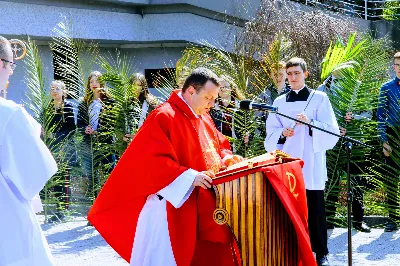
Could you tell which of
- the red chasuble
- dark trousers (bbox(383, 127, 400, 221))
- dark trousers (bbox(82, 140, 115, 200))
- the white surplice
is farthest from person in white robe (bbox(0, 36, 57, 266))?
dark trousers (bbox(82, 140, 115, 200))

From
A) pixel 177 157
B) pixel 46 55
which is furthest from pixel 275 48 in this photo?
pixel 46 55

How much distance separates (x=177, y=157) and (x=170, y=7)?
1410cm

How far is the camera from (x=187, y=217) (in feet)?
19.7

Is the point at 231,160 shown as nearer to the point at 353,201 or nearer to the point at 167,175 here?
the point at 167,175

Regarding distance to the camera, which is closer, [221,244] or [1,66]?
[1,66]

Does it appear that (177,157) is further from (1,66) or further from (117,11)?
(117,11)

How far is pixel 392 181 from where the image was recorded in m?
9.86

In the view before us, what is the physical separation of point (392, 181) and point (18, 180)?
5827 millimetres

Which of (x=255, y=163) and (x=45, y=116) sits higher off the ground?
(x=45, y=116)

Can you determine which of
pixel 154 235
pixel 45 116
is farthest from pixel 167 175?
pixel 45 116

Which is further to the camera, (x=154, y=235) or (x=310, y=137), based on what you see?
(x=310, y=137)

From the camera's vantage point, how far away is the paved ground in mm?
8472

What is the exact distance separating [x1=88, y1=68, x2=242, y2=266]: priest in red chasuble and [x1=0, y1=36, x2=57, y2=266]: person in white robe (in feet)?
3.02

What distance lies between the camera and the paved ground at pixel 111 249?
27.8 ft
